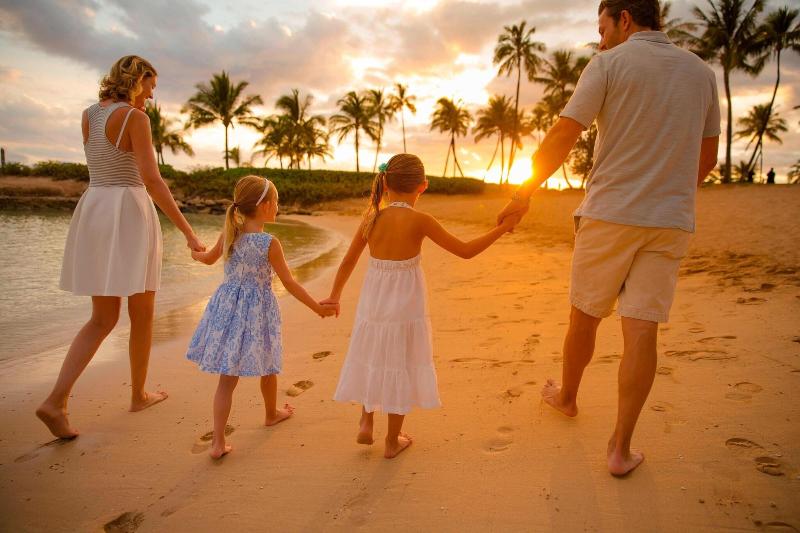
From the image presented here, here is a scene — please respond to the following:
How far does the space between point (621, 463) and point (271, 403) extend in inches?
72.6

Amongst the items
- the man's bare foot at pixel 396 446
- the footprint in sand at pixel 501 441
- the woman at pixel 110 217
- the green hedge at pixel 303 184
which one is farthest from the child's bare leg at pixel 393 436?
the green hedge at pixel 303 184

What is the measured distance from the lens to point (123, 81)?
2613 millimetres

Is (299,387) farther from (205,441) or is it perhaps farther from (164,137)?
(164,137)

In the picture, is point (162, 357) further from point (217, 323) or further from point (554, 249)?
point (554, 249)

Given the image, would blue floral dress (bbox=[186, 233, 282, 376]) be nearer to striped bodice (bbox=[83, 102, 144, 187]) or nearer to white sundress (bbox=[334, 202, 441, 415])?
white sundress (bbox=[334, 202, 441, 415])

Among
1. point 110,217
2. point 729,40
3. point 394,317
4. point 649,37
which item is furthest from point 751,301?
point 729,40

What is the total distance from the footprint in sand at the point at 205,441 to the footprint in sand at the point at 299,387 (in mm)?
517

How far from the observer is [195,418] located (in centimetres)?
285

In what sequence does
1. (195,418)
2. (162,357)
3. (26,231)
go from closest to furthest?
Answer: 1. (195,418)
2. (162,357)
3. (26,231)

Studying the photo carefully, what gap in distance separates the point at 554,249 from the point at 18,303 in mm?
9327

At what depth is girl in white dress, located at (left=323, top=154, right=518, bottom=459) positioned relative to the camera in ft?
7.65

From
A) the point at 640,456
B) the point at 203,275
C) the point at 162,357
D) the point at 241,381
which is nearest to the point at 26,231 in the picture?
the point at 203,275

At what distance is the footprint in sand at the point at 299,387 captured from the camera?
316 cm

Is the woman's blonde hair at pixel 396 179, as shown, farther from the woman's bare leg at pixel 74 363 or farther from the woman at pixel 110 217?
the woman's bare leg at pixel 74 363
